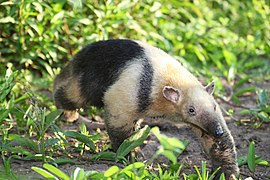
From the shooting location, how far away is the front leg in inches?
198

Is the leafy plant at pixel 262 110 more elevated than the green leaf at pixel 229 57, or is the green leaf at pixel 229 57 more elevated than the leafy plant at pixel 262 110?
the leafy plant at pixel 262 110

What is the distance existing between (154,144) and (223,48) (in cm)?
324

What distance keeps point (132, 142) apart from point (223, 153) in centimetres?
82

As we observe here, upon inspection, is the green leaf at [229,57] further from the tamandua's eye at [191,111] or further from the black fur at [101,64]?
the tamandua's eye at [191,111]

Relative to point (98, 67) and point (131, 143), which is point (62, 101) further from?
point (131, 143)

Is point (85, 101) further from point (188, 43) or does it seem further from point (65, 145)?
point (188, 43)

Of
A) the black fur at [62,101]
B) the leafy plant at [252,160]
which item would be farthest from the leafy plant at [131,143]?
the black fur at [62,101]

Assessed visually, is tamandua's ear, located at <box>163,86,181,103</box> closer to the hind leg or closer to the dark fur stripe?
the dark fur stripe

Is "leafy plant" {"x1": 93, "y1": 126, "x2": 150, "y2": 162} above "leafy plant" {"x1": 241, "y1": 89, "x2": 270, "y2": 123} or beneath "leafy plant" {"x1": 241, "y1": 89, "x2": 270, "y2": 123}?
above

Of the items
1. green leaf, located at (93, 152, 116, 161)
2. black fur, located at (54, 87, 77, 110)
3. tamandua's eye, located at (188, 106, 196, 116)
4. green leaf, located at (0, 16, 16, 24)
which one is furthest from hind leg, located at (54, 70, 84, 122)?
tamandua's eye, located at (188, 106, 196, 116)

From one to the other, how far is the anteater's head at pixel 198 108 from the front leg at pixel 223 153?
0.10 m

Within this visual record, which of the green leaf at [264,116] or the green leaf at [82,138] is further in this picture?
the green leaf at [264,116]

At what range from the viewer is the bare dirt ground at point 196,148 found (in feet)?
16.1

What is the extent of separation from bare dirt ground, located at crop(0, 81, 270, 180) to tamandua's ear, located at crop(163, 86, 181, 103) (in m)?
0.58
